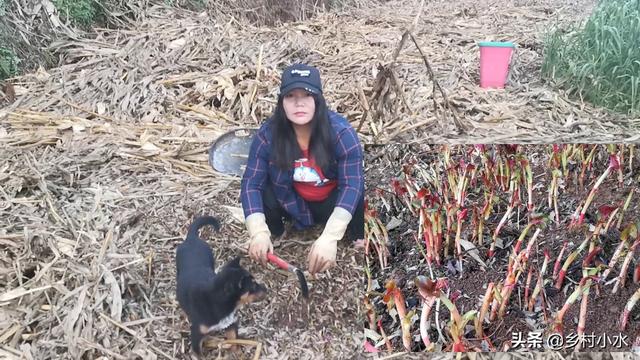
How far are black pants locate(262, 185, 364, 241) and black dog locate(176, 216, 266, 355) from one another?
0.15 metres

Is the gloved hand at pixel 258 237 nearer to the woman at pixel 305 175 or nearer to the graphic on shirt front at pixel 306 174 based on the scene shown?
the woman at pixel 305 175

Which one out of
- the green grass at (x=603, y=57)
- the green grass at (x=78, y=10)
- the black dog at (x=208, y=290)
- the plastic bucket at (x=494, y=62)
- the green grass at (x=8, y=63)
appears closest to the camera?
the black dog at (x=208, y=290)

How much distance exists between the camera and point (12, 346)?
133 cm

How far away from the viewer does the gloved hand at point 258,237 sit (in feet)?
4.12

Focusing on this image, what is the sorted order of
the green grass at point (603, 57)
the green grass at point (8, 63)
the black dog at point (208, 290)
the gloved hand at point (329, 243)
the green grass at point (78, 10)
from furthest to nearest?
the green grass at point (78, 10) → the green grass at point (8, 63) → the green grass at point (603, 57) → the gloved hand at point (329, 243) → the black dog at point (208, 290)

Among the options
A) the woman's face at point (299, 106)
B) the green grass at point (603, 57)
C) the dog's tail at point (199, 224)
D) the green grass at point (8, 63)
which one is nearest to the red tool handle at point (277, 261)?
the dog's tail at point (199, 224)

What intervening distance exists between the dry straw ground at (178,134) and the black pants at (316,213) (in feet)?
0.16

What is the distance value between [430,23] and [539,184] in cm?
135

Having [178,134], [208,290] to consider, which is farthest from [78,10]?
[208,290]

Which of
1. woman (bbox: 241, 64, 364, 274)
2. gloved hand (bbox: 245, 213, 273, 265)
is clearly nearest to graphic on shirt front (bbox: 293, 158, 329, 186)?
woman (bbox: 241, 64, 364, 274)

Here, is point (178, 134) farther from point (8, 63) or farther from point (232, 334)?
point (8, 63)

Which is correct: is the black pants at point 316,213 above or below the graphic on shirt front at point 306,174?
below

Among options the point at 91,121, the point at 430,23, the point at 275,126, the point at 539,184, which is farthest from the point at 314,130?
the point at 430,23

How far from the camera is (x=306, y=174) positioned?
1.30 meters
